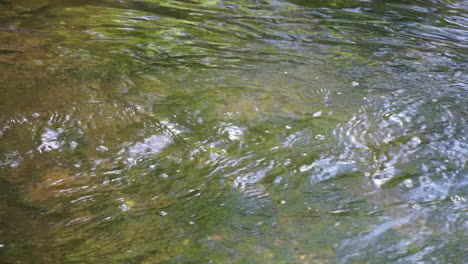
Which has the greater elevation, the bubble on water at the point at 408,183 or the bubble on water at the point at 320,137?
the bubble on water at the point at 320,137

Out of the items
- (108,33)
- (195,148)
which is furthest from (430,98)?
(108,33)

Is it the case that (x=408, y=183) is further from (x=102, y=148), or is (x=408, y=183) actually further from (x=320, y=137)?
(x=102, y=148)

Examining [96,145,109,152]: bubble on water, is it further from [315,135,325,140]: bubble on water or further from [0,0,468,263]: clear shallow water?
[315,135,325,140]: bubble on water

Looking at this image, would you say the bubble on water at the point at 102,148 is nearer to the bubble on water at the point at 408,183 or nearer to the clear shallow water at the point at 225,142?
the clear shallow water at the point at 225,142

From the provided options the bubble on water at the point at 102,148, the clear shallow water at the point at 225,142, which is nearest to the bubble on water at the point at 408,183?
the clear shallow water at the point at 225,142

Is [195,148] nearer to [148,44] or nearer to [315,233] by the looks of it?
[315,233]

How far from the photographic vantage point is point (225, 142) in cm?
330

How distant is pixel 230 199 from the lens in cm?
281

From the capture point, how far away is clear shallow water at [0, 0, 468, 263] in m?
2.50

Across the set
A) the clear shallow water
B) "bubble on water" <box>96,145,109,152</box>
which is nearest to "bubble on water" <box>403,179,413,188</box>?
the clear shallow water

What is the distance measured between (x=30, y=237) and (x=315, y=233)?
1422 mm

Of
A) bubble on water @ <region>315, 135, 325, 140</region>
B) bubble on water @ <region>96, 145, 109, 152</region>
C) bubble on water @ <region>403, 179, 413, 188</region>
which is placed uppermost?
bubble on water @ <region>315, 135, 325, 140</region>

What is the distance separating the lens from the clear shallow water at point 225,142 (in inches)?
98.3

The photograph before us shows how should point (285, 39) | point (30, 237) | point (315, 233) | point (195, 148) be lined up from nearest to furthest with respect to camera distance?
1. point (30, 237)
2. point (315, 233)
3. point (195, 148)
4. point (285, 39)
